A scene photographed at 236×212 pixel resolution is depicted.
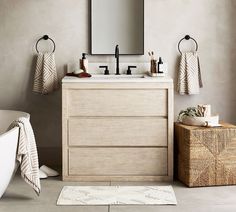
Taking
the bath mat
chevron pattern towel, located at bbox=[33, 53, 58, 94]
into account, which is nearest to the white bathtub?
the bath mat

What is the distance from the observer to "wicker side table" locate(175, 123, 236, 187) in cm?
419

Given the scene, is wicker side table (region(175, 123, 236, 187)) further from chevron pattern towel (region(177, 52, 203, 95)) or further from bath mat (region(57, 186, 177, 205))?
chevron pattern towel (region(177, 52, 203, 95))

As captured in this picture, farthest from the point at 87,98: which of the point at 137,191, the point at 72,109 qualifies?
the point at 137,191

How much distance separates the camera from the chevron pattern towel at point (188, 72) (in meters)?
4.90

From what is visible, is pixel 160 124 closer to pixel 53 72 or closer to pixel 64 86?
pixel 64 86

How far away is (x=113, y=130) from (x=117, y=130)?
0.03 metres

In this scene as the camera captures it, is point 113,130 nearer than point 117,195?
No

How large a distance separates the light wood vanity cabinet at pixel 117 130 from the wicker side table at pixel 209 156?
0.27 metres

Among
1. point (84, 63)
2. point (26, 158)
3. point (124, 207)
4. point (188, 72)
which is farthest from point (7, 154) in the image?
point (188, 72)

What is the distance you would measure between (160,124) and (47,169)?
1077mm

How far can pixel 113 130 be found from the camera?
441cm

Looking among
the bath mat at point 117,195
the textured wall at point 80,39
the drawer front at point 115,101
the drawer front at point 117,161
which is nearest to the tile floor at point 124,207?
the bath mat at point 117,195

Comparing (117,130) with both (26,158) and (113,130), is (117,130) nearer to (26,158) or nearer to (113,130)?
(113,130)

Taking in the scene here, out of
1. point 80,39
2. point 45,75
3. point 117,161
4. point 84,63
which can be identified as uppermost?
point 80,39
